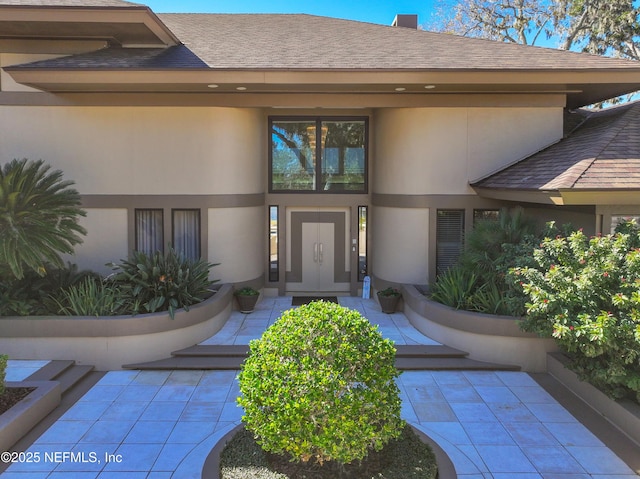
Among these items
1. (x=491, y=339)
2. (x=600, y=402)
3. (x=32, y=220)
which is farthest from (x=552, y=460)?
(x=32, y=220)

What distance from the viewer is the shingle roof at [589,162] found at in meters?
7.45

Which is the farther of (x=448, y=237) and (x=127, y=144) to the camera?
(x=448, y=237)

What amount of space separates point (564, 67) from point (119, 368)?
9.55m

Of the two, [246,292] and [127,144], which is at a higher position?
[127,144]

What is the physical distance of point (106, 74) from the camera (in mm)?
9000

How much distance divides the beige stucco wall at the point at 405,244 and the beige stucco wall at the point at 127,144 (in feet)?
12.8

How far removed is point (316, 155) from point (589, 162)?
606 centimetres

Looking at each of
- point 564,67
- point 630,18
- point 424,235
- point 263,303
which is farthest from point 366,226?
point 630,18

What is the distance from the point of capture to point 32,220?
8234mm

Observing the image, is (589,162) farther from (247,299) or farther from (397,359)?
(247,299)

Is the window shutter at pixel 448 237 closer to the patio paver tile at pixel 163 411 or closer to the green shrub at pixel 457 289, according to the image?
the green shrub at pixel 457 289

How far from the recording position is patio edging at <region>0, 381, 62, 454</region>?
18.1 feet

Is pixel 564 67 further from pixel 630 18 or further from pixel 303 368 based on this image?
pixel 630 18

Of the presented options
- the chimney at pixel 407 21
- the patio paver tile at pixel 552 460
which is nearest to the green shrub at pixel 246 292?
the patio paver tile at pixel 552 460
